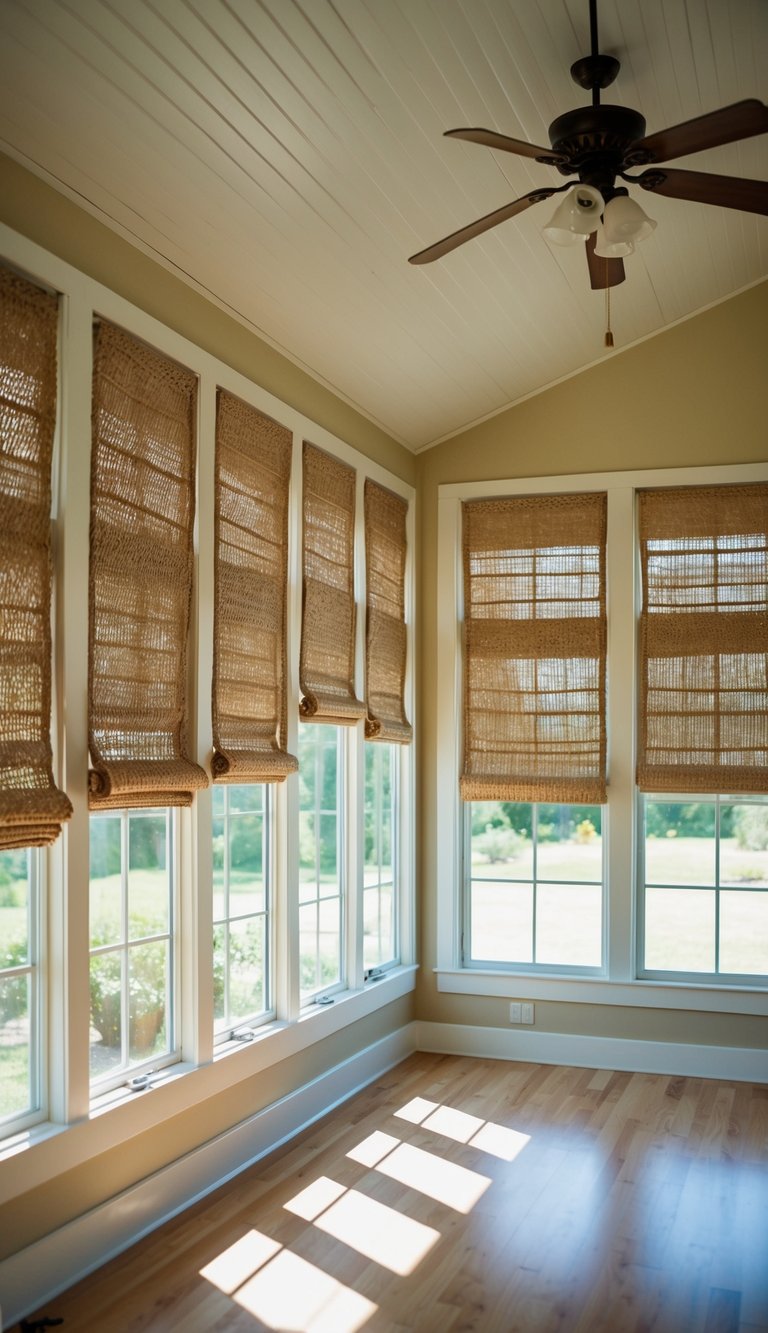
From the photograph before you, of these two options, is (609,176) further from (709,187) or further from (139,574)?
(139,574)

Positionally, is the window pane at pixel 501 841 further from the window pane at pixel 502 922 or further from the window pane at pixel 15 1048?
the window pane at pixel 15 1048

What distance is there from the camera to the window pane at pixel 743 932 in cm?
551

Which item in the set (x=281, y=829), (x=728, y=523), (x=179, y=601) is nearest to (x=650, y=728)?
(x=728, y=523)

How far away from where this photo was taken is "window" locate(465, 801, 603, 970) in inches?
226

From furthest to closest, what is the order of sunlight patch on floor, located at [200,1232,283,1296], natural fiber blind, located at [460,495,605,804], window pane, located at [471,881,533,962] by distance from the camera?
window pane, located at [471,881,533,962] → natural fiber blind, located at [460,495,605,804] → sunlight patch on floor, located at [200,1232,283,1296]

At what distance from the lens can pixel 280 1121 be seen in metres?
4.38

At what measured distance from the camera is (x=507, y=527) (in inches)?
232

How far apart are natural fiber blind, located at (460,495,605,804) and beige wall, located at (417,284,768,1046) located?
0.71ft

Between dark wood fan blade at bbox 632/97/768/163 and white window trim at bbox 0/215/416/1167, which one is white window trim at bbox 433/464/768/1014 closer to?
white window trim at bbox 0/215/416/1167

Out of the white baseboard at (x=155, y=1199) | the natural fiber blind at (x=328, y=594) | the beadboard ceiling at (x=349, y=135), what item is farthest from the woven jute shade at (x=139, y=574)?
the white baseboard at (x=155, y=1199)

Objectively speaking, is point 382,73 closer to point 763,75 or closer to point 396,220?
point 396,220

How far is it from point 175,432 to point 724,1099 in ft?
12.2

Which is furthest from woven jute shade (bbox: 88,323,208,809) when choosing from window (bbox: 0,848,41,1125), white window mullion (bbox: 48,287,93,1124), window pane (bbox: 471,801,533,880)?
window pane (bbox: 471,801,533,880)

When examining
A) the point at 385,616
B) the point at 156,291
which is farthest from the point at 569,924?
the point at 156,291
